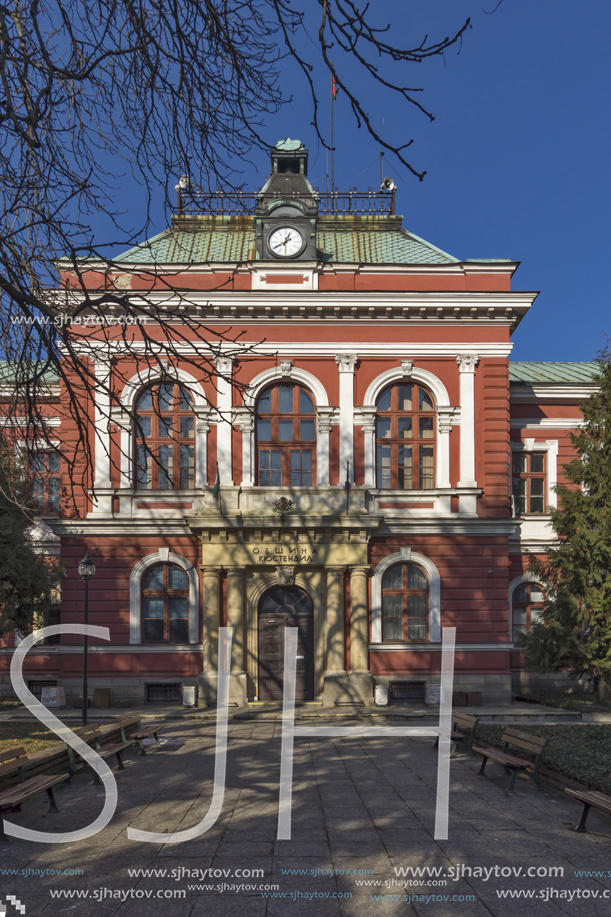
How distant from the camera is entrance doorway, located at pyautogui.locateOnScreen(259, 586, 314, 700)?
69.4ft

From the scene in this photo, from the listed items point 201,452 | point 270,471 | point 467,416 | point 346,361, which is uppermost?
point 346,361

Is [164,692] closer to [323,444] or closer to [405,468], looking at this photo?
[323,444]

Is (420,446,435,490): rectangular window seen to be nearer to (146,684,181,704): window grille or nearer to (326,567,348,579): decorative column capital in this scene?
(326,567,348,579): decorative column capital

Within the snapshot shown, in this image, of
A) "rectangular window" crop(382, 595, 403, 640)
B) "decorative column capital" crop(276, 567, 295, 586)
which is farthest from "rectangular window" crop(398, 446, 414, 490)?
"decorative column capital" crop(276, 567, 295, 586)

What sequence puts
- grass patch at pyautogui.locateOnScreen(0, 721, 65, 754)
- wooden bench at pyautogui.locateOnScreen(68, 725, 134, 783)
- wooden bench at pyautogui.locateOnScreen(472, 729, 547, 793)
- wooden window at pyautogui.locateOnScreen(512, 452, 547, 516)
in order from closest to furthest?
wooden bench at pyautogui.locateOnScreen(472, 729, 547, 793) < wooden bench at pyautogui.locateOnScreen(68, 725, 134, 783) < grass patch at pyautogui.locateOnScreen(0, 721, 65, 754) < wooden window at pyautogui.locateOnScreen(512, 452, 547, 516)

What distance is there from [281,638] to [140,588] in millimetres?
4375

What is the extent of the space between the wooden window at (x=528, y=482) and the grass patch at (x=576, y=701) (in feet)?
19.3

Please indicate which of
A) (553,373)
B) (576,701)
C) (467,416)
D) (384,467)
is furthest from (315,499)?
(553,373)

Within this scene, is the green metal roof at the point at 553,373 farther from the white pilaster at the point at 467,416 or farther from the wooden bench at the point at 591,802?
the wooden bench at the point at 591,802

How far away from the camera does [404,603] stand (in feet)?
71.1

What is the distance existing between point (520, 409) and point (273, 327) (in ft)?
29.6

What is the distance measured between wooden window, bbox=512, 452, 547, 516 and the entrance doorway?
821 cm

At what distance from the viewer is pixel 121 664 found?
21.1 m

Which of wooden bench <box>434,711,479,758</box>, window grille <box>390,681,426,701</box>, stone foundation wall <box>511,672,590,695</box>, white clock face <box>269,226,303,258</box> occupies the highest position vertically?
white clock face <box>269,226,303,258</box>
